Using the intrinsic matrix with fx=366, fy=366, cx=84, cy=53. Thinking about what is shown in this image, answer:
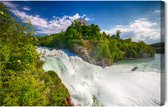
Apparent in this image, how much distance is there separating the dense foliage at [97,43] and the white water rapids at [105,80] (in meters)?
0.09

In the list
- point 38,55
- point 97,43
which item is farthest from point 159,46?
point 38,55

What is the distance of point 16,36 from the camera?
3844mm

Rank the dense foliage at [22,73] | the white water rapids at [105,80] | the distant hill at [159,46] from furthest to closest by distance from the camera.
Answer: the distant hill at [159,46], the white water rapids at [105,80], the dense foliage at [22,73]

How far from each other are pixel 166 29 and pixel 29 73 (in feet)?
5.24

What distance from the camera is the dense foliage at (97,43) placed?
3.92m

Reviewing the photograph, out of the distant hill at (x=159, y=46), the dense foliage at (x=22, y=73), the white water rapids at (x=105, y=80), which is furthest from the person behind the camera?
the distant hill at (x=159, y=46)

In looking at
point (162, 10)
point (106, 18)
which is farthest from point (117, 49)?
point (162, 10)

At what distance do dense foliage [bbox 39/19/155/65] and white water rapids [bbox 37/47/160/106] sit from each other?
0.09 meters

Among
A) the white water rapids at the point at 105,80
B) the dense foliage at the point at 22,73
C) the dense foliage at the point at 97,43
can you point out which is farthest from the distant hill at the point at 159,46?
the dense foliage at the point at 22,73

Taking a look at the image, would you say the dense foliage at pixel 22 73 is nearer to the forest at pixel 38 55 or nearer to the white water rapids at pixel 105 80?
the forest at pixel 38 55

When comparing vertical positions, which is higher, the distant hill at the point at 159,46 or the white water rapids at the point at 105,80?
the distant hill at the point at 159,46

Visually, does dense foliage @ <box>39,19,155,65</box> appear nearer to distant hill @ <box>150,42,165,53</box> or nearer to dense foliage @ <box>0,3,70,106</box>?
distant hill @ <box>150,42,165,53</box>

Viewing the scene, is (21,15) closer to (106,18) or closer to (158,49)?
(106,18)

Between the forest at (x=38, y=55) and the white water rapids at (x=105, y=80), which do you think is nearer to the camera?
the forest at (x=38, y=55)
